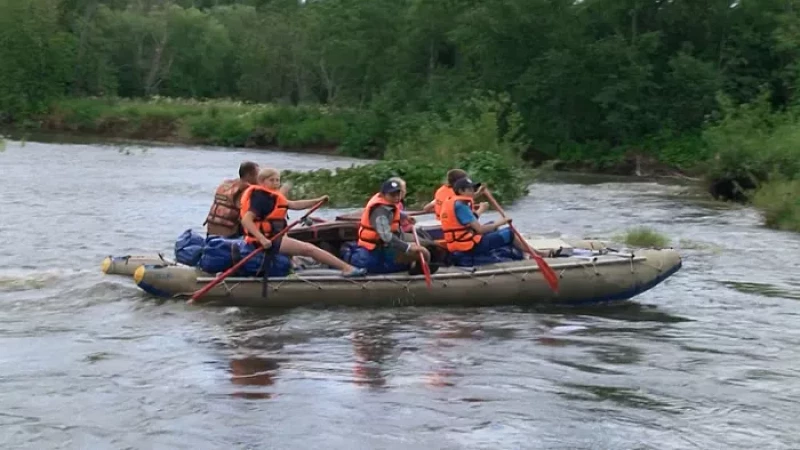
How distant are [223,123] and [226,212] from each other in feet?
111

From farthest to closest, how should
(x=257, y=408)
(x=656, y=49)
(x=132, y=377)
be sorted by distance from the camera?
(x=656, y=49) < (x=132, y=377) < (x=257, y=408)

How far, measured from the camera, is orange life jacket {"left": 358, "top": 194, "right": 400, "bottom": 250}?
11.0 meters

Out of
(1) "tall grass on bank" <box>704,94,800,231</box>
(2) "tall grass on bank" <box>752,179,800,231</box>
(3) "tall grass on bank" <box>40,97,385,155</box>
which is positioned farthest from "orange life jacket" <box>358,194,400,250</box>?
(3) "tall grass on bank" <box>40,97,385,155</box>

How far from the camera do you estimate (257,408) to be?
7918mm

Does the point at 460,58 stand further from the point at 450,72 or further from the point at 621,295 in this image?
the point at 621,295

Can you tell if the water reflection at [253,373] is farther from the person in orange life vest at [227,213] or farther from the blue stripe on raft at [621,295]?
the blue stripe on raft at [621,295]

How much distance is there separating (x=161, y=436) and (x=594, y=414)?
281 cm

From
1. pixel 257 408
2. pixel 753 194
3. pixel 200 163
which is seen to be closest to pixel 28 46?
pixel 200 163

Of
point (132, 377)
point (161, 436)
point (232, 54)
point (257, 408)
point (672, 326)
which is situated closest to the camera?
point (161, 436)

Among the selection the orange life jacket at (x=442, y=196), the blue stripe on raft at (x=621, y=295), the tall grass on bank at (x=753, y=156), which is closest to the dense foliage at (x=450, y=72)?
the tall grass on bank at (x=753, y=156)

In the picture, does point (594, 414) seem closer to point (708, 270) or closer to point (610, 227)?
point (708, 270)

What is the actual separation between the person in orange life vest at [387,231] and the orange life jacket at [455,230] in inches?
11.9

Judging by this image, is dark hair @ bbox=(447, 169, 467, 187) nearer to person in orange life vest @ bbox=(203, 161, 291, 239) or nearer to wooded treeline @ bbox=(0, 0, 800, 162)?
person in orange life vest @ bbox=(203, 161, 291, 239)

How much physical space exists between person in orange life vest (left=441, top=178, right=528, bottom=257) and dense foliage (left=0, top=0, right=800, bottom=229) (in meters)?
14.4
